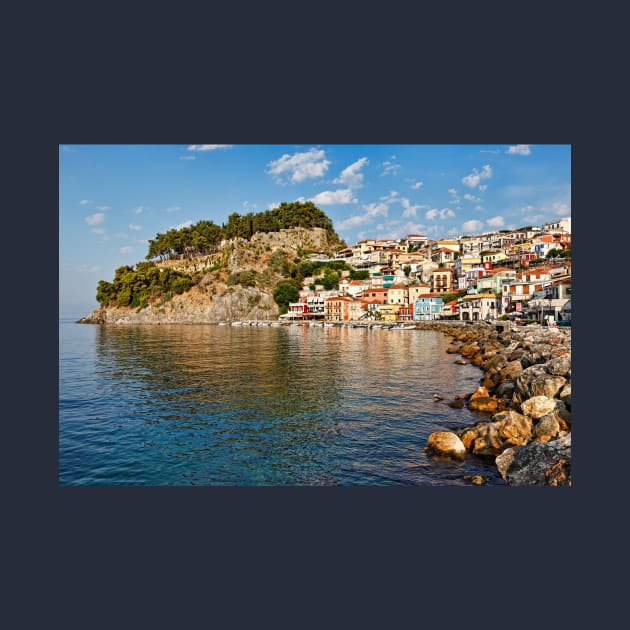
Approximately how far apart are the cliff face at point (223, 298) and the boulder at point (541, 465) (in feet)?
146

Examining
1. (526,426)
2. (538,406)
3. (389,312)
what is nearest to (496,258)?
(389,312)

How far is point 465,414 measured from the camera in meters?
8.31

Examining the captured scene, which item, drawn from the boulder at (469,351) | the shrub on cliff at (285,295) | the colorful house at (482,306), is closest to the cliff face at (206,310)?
the shrub on cliff at (285,295)

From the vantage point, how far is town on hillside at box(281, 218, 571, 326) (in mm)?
14070

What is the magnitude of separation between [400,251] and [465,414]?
4642 centimetres

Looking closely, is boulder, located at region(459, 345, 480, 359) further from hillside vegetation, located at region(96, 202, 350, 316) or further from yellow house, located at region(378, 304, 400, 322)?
hillside vegetation, located at region(96, 202, 350, 316)

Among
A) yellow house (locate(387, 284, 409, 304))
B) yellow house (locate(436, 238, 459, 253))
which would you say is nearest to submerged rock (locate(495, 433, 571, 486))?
yellow house (locate(387, 284, 409, 304))

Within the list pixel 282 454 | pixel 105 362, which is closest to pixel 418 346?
pixel 105 362

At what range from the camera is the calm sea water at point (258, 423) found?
5.70m

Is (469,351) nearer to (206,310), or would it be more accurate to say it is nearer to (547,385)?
(547,385)

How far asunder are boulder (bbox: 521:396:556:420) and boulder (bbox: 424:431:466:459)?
52.9 inches

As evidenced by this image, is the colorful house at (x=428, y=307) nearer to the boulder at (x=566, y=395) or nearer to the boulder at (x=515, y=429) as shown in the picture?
the boulder at (x=566, y=395)

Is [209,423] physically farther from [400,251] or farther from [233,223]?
[233,223]

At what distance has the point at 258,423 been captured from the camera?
7770 mm
